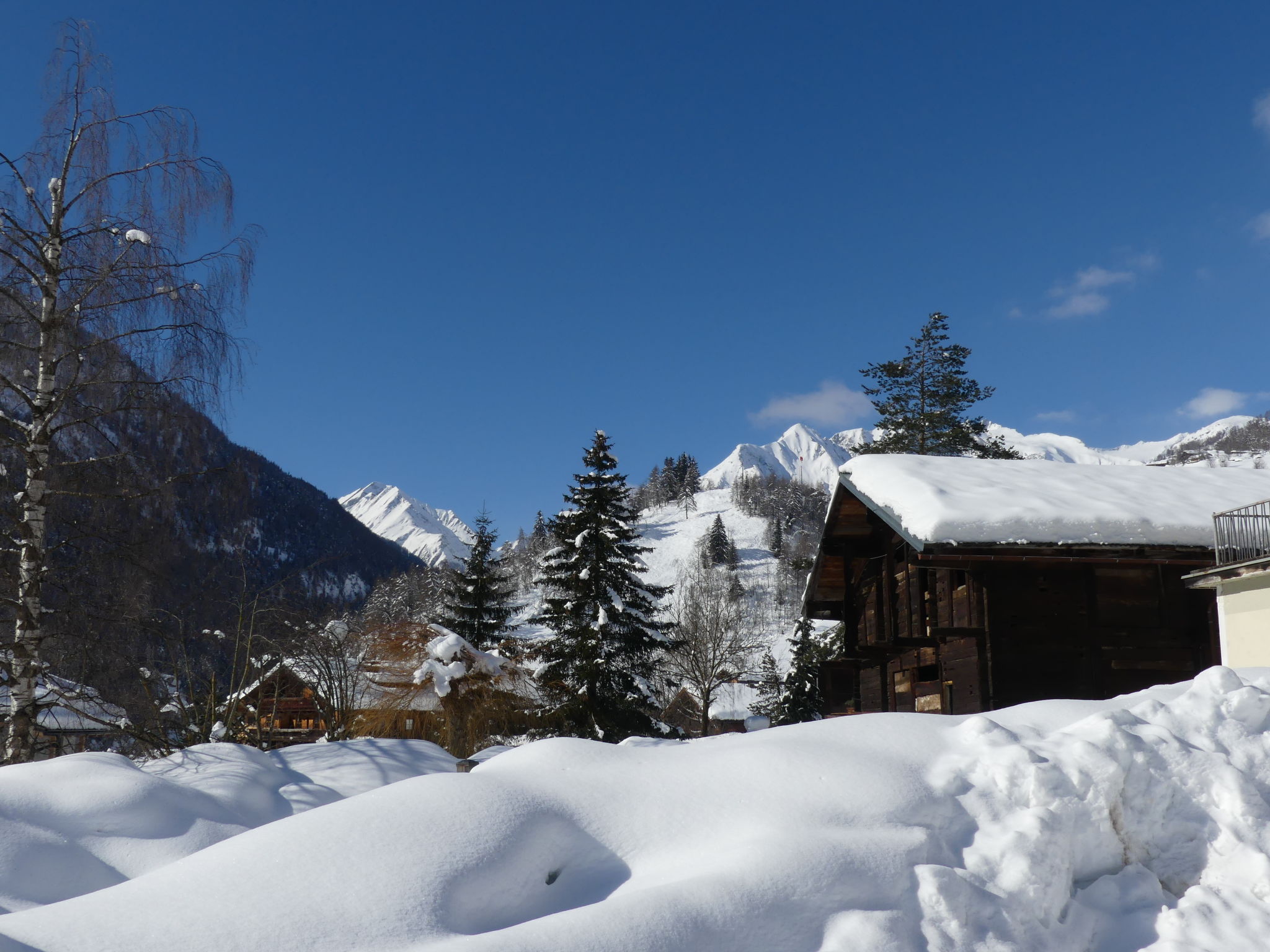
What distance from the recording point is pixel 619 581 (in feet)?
90.0

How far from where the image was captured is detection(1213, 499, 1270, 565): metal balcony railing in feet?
38.6

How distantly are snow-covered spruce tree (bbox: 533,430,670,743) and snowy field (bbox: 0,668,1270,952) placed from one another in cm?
2039

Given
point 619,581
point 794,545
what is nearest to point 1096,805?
point 619,581

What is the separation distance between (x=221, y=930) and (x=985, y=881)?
10.7 feet

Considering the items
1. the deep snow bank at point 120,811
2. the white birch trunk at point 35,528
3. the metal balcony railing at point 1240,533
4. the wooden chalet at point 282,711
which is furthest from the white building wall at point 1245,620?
the wooden chalet at point 282,711

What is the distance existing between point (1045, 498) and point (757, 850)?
10520 mm

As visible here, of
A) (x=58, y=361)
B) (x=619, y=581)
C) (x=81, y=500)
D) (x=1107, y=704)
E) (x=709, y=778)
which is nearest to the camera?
(x=709, y=778)

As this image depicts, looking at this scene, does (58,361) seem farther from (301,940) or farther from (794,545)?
(794,545)

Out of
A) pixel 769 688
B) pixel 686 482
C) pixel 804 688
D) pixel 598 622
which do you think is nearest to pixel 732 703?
pixel 769 688

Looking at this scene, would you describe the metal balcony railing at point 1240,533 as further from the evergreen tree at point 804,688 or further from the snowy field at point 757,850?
the evergreen tree at point 804,688

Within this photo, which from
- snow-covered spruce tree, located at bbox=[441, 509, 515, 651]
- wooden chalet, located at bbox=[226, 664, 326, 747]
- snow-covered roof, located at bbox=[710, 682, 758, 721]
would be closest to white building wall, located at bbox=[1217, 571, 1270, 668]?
wooden chalet, located at bbox=[226, 664, 326, 747]

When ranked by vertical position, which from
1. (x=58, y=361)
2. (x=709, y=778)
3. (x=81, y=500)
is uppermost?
(x=58, y=361)

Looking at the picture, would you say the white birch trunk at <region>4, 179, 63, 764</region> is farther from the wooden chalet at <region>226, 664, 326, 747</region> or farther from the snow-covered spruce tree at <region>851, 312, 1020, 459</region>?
the snow-covered spruce tree at <region>851, 312, 1020, 459</region>

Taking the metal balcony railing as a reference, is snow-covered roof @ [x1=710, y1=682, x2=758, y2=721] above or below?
below
